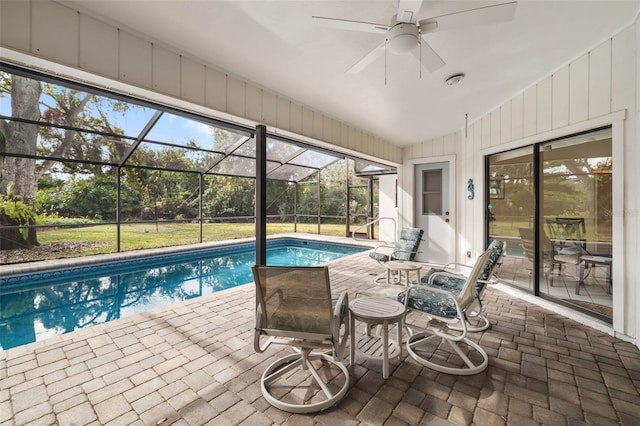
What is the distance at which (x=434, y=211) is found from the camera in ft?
21.0

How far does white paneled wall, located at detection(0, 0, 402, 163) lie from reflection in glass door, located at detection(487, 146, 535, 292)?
3.41 m

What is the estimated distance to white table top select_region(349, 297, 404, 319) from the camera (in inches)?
82.8

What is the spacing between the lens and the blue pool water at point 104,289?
3805mm

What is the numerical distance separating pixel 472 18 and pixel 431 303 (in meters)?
2.12

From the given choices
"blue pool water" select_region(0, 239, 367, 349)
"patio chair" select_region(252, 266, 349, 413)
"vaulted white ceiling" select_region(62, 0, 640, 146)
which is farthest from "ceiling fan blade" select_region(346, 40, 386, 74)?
"blue pool water" select_region(0, 239, 367, 349)

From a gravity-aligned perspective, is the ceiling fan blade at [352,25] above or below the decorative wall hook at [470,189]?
above

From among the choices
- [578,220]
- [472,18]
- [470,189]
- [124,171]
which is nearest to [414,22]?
[472,18]

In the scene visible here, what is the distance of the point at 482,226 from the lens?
4.80 metres

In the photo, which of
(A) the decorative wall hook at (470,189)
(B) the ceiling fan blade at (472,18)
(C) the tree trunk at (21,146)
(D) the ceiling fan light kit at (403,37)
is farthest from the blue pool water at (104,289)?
(B) the ceiling fan blade at (472,18)

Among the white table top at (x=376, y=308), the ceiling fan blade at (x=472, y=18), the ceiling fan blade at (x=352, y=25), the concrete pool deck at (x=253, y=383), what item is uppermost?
the ceiling fan blade at (x=352, y=25)

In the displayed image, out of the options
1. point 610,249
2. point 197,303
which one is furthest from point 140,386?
point 610,249

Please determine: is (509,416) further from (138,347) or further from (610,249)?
(138,347)

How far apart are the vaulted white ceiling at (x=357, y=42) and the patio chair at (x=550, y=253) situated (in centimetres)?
213

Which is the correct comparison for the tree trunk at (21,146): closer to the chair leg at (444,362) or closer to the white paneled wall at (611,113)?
the chair leg at (444,362)
